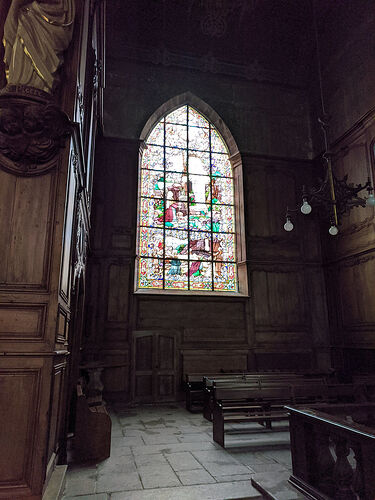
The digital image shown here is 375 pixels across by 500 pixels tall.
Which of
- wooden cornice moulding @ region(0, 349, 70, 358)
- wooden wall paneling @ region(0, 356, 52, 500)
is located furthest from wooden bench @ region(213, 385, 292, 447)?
wooden cornice moulding @ region(0, 349, 70, 358)

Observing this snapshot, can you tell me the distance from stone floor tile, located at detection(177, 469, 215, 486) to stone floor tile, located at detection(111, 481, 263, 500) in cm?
9

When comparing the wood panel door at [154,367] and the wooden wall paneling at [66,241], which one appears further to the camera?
the wood panel door at [154,367]

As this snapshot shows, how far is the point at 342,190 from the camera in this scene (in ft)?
18.2

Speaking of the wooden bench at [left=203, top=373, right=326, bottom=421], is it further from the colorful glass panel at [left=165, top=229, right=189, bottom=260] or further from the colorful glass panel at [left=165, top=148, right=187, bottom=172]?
the colorful glass panel at [left=165, top=148, right=187, bottom=172]

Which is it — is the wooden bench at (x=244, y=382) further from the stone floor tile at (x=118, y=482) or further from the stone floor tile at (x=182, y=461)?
the stone floor tile at (x=118, y=482)

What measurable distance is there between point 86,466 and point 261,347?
566 centimetres

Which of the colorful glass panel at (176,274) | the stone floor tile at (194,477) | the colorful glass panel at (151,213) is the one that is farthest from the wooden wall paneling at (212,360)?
the stone floor tile at (194,477)

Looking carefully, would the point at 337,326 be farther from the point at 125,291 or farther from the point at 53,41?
the point at 53,41

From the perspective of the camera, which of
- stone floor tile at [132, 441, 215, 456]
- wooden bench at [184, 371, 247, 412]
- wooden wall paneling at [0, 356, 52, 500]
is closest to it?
wooden wall paneling at [0, 356, 52, 500]

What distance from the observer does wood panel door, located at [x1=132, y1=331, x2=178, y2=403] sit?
25.6 feet

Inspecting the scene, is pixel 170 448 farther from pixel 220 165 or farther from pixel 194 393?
pixel 220 165

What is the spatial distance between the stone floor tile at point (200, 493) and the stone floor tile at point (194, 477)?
0.09 m

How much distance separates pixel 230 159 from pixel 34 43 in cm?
714

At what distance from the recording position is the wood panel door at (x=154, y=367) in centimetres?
781
